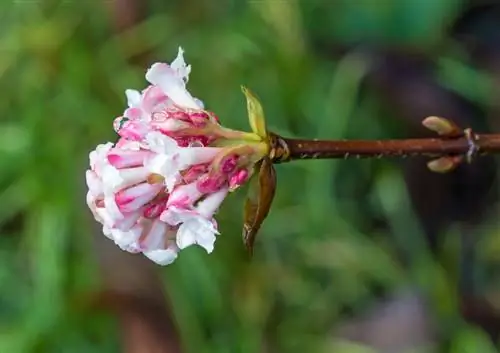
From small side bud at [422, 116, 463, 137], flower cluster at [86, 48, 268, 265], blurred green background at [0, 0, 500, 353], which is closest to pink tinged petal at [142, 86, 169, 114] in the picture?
flower cluster at [86, 48, 268, 265]

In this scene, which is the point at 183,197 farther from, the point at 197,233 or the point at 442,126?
the point at 442,126

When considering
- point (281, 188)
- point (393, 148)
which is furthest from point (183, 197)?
point (281, 188)

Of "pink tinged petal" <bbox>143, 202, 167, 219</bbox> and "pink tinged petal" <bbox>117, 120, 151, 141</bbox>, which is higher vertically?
"pink tinged petal" <bbox>117, 120, 151, 141</bbox>

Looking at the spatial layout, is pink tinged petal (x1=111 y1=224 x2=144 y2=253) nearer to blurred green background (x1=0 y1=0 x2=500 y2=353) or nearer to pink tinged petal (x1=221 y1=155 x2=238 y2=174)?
pink tinged petal (x1=221 y1=155 x2=238 y2=174)

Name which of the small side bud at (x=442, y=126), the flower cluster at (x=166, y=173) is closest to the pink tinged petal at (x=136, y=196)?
the flower cluster at (x=166, y=173)

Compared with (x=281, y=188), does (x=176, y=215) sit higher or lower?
lower

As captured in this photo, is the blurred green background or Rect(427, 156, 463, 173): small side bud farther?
the blurred green background

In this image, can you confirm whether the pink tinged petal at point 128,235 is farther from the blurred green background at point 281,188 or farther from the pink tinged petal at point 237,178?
the blurred green background at point 281,188
